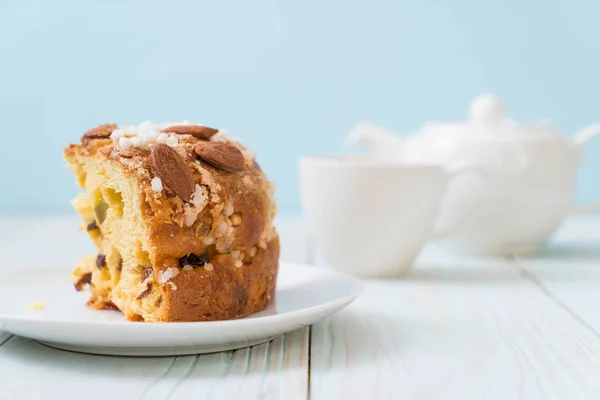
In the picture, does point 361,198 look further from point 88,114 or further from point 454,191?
point 88,114

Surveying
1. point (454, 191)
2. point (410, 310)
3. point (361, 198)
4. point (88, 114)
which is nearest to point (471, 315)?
point (410, 310)

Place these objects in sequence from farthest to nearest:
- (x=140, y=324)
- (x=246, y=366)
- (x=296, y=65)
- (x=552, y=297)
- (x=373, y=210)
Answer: (x=296, y=65) → (x=373, y=210) → (x=552, y=297) → (x=246, y=366) → (x=140, y=324)

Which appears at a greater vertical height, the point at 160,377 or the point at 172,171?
the point at 172,171

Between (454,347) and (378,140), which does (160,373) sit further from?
(378,140)

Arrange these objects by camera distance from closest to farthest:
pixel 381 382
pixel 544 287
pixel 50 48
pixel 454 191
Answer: pixel 381 382 < pixel 544 287 < pixel 454 191 < pixel 50 48

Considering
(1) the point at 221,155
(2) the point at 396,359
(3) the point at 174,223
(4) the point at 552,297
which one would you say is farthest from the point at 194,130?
(4) the point at 552,297

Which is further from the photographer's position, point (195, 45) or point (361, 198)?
point (195, 45)

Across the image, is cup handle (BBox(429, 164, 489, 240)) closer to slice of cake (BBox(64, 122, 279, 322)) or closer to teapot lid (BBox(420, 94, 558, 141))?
teapot lid (BBox(420, 94, 558, 141))
